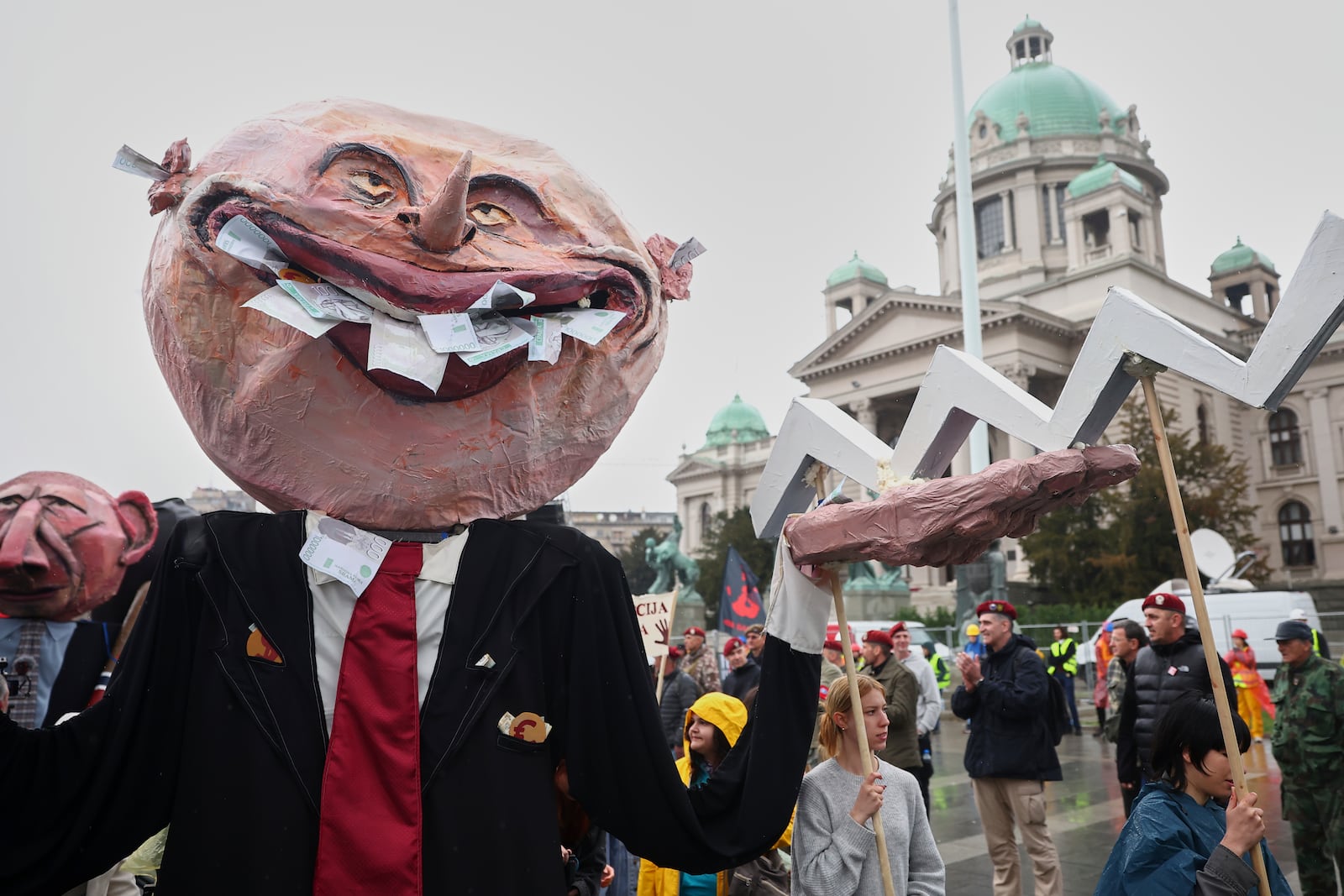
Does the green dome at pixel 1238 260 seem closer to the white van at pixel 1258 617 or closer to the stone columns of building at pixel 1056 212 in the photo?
the stone columns of building at pixel 1056 212

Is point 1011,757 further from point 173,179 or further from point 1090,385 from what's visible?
point 173,179

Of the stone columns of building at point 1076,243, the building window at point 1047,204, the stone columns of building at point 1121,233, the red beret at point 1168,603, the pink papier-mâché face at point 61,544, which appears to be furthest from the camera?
the building window at point 1047,204

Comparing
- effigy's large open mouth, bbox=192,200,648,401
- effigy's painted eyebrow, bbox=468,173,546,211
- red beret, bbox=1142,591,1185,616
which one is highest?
effigy's painted eyebrow, bbox=468,173,546,211

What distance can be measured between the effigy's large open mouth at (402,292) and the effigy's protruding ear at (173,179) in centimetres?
17

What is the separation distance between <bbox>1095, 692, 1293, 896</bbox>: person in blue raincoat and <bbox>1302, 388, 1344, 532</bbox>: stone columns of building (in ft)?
142

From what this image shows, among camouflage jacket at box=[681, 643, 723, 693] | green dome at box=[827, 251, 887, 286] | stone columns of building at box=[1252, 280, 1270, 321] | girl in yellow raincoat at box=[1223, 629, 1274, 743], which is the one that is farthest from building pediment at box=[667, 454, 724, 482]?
camouflage jacket at box=[681, 643, 723, 693]

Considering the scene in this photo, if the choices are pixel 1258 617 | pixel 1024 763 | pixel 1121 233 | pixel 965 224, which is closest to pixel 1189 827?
pixel 1024 763

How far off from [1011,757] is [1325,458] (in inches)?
1630

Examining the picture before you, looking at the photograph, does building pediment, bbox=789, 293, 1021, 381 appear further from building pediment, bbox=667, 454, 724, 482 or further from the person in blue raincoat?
the person in blue raincoat

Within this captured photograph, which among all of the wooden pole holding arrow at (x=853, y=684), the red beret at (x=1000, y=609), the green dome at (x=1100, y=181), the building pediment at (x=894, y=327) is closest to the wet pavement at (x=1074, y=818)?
the red beret at (x=1000, y=609)

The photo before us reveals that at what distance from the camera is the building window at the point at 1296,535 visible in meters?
40.9

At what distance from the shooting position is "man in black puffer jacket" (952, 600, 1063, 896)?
565 centimetres

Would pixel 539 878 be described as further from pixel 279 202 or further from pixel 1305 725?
pixel 1305 725

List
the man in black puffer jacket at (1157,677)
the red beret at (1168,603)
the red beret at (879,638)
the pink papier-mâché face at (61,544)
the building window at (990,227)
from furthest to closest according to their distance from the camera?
the building window at (990,227)
the red beret at (879,638)
the red beret at (1168,603)
the man in black puffer jacket at (1157,677)
the pink papier-mâché face at (61,544)
